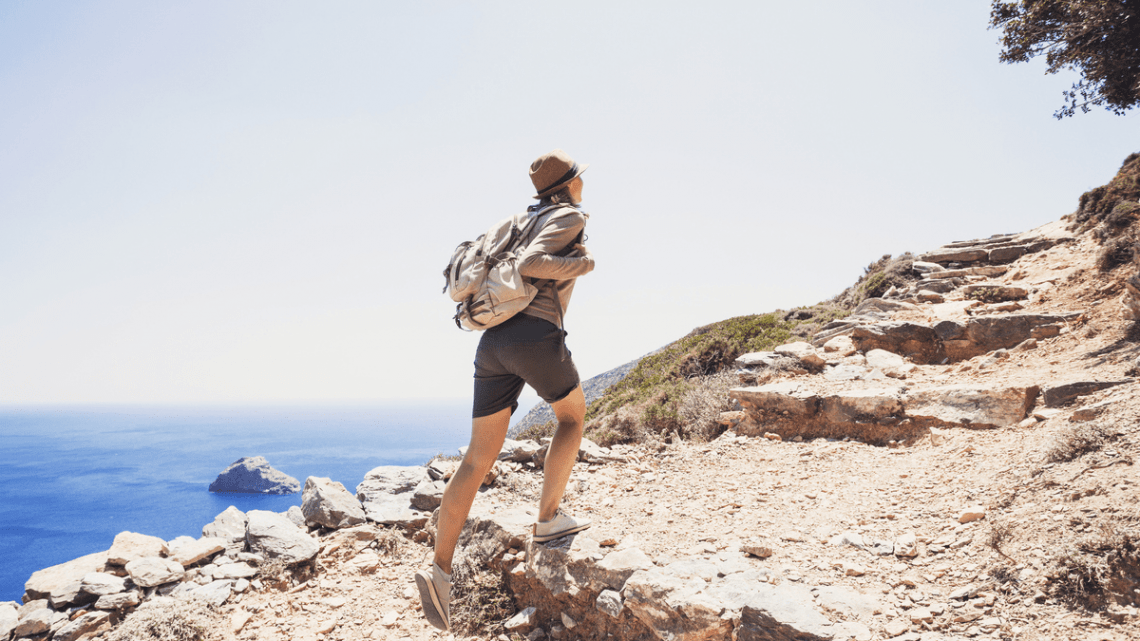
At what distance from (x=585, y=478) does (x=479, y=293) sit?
108 inches

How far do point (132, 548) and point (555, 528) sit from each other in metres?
3.34

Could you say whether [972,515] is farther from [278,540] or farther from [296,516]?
[296,516]

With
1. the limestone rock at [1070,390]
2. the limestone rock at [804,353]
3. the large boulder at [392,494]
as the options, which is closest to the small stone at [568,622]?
the large boulder at [392,494]

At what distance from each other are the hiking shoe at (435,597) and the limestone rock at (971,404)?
15.1 ft

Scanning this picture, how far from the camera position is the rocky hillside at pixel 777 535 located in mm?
2100

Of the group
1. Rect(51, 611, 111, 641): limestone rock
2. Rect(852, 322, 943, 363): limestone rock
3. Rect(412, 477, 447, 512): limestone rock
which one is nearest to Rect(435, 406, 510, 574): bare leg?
Rect(412, 477, 447, 512): limestone rock

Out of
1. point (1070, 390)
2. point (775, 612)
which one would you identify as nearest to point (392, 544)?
point (775, 612)

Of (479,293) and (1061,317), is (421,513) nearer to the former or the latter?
(479,293)

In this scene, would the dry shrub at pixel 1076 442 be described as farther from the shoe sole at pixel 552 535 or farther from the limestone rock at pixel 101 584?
the limestone rock at pixel 101 584

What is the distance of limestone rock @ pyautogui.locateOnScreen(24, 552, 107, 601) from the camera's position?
3521mm

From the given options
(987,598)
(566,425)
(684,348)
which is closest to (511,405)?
(566,425)

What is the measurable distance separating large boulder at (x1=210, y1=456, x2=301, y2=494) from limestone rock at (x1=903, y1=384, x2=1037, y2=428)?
480 inches

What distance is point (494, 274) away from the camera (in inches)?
97.9

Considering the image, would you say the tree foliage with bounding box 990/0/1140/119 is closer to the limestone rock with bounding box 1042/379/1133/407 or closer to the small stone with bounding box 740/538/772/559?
the limestone rock with bounding box 1042/379/1133/407
